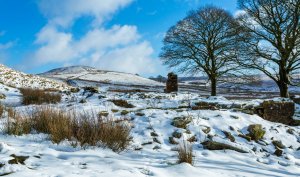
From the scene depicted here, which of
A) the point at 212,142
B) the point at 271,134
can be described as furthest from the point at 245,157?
the point at 271,134

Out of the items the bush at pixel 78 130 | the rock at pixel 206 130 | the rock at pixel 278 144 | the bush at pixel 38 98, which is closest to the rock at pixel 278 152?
the rock at pixel 278 144

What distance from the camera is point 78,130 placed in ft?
18.4

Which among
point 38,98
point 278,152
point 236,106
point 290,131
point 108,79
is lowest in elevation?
point 278,152

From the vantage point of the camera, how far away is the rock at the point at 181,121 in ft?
23.6

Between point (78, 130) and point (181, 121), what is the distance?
265 centimetres

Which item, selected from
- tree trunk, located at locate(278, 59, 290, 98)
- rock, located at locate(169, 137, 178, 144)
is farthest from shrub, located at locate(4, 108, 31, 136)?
tree trunk, located at locate(278, 59, 290, 98)

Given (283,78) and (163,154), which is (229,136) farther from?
(283,78)

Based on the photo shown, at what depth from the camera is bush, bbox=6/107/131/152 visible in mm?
5512

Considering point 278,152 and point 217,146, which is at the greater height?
point 217,146

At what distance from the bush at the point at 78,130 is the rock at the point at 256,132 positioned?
10.1 feet

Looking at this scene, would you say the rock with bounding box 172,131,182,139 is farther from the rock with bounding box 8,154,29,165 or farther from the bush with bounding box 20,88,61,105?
the bush with bounding box 20,88,61,105

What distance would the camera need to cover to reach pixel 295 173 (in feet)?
18.1

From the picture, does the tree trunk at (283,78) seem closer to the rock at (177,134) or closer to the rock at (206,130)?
the rock at (206,130)

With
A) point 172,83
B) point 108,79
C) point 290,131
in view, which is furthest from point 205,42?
point 108,79
